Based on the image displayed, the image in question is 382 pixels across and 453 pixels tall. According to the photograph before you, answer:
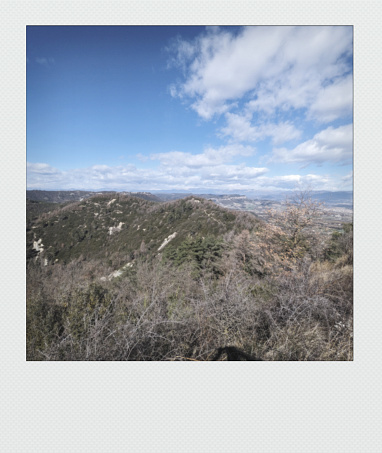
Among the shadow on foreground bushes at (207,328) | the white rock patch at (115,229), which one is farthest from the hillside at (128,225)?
the shadow on foreground bushes at (207,328)

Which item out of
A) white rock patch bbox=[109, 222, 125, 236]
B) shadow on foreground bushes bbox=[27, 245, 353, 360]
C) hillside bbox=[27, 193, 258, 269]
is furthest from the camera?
white rock patch bbox=[109, 222, 125, 236]

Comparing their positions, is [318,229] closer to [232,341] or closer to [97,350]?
[232,341]

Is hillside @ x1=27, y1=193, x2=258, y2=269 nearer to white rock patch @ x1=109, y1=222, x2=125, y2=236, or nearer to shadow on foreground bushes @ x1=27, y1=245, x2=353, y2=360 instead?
white rock patch @ x1=109, y1=222, x2=125, y2=236

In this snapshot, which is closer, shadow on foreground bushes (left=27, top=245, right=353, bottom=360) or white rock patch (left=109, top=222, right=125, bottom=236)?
shadow on foreground bushes (left=27, top=245, right=353, bottom=360)

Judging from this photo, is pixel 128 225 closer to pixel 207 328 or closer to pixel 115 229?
pixel 115 229

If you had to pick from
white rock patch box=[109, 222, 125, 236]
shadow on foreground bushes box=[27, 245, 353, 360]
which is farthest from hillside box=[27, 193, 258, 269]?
shadow on foreground bushes box=[27, 245, 353, 360]

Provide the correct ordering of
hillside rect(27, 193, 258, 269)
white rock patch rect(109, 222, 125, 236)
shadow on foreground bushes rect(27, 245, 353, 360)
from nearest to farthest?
shadow on foreground bushes rect(27, 245, 353, 360) → hillside rect(27, 193, 258, 269) → white rock patch rect(109, 222, 125, 236)

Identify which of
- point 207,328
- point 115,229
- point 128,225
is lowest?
point 115,229

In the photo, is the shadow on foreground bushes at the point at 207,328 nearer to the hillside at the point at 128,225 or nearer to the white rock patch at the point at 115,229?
the hillside at the point at 128,225

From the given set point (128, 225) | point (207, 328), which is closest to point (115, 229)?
point (128, 225)
